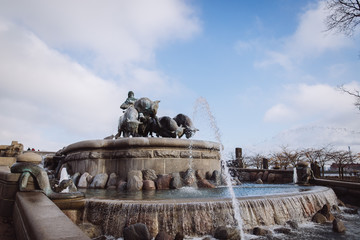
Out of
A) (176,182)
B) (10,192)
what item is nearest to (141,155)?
(176,182)

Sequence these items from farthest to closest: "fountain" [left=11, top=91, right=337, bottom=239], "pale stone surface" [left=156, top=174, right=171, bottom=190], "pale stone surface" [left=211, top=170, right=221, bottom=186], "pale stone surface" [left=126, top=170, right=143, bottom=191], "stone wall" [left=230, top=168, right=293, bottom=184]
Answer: "stone wall" [left=230, top=168, right=293, bottom=184]
"pale stone surface" [left=211, top=170, right=221, bottom=186]
"pale stone surface" [left=156, top=174, right=171, bottom=190]
"pale stone surface" [left=126, top=170, right=143, bottom=191]
"fountain" [left=11, top=91, right=337, bottom=239]

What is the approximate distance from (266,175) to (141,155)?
927 centimetres

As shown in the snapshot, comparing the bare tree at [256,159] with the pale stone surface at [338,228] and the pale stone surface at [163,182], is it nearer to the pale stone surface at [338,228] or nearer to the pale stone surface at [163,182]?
the pale stone surface at [163,182]

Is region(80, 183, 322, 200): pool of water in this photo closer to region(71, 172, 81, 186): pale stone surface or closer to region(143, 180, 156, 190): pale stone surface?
region(143, 180, 156, 190): pale stone surface

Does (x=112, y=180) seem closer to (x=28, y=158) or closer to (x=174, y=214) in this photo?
(x=28, y=158)

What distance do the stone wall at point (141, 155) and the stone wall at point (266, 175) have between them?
6420mm

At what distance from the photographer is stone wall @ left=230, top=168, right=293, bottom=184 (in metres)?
13.8

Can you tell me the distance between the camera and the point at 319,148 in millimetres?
35500

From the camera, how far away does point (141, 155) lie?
8.30 m

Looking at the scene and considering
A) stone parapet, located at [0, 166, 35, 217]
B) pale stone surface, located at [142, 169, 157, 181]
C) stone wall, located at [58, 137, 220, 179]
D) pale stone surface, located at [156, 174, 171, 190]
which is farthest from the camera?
stone wall, located at [58, 137, 220, 179]

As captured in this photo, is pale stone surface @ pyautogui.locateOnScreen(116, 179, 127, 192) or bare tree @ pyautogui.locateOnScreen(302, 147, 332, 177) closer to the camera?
pale stone surface @ pyautogui.locateOnScreen(116, 179, 127, 192)

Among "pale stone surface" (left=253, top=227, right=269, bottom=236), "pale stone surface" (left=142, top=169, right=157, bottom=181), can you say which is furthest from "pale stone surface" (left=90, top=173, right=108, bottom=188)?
"pale stone surface" (left=253, top=227, right=269, bottom=236)

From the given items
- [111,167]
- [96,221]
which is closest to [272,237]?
[96,221]

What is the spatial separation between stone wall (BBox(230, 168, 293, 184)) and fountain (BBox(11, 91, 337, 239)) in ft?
16.8
